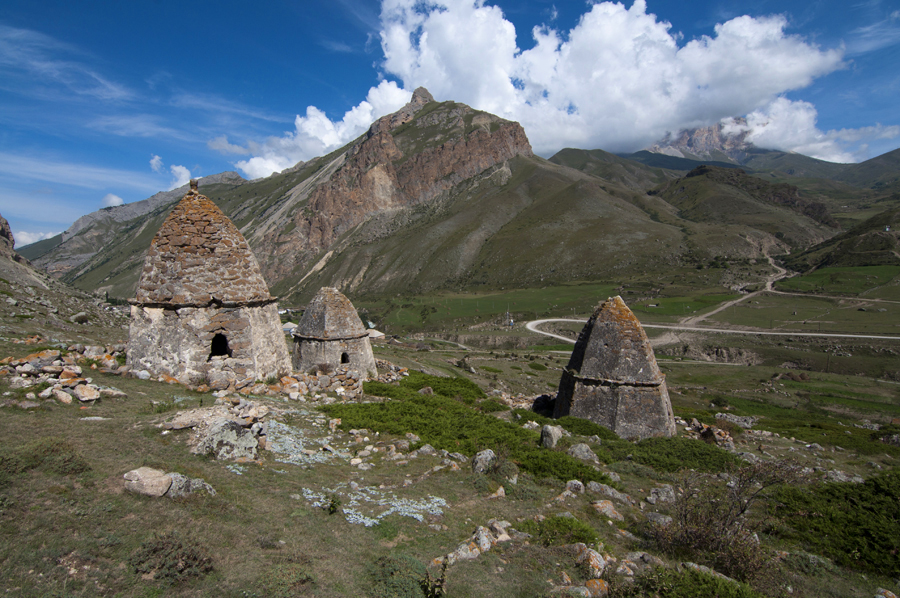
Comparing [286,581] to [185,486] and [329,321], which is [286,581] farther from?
[329,321]

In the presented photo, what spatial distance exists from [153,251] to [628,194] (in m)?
203

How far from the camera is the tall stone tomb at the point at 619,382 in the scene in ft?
53.3

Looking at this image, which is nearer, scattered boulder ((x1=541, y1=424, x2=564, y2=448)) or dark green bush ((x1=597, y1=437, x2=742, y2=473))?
dark green bush ((x1=597, y1=437, x2=742, y2=473))

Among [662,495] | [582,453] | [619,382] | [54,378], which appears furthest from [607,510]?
[54,378]

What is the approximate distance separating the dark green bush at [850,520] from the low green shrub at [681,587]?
393 cm

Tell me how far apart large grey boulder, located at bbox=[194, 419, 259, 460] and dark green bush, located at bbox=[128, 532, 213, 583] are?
3.05 meters

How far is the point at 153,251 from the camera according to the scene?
12.5 meters

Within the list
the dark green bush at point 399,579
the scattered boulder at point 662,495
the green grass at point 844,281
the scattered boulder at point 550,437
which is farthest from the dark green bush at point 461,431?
the green grass at point 844,281

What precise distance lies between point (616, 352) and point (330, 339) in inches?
523

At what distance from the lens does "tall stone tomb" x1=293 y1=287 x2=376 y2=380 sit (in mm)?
19719

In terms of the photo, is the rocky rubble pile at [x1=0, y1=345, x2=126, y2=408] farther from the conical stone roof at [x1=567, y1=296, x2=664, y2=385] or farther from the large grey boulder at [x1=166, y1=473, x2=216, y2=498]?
the conical stone roof at [x1=567, y1=296, x2=664, y2=385]

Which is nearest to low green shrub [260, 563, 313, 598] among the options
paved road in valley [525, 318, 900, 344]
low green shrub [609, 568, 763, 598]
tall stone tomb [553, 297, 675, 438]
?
low green shrub [609, 568, 763, 598]

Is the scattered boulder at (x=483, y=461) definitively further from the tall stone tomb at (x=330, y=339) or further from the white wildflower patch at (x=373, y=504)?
the tall stone tomb at (x=330, y=339)

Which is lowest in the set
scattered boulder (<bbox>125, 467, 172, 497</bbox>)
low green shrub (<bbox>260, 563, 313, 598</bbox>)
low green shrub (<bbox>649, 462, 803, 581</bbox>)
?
low green shrub (<bbox>649, 462, 803, 581</bbox>)
